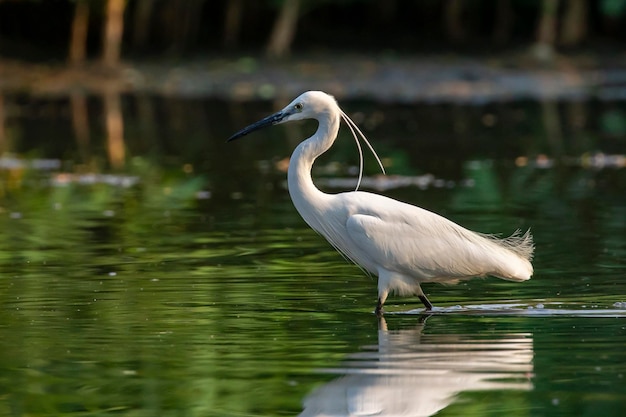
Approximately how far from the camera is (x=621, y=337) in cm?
908

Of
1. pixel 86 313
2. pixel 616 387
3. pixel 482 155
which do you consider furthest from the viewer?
pixel 482 155

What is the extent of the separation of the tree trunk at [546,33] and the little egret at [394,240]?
35722 millimetres

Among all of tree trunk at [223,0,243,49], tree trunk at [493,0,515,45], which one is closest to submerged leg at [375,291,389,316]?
tree trunk at [223,0,243,49]

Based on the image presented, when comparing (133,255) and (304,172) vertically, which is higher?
(304,172)

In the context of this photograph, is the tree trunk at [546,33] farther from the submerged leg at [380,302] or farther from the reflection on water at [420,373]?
the reflection on water at [420,373]

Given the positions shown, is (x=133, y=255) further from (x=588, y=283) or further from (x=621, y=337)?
(x=621, y=337)

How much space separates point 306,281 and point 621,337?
3.20 metres

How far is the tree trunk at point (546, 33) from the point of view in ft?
151

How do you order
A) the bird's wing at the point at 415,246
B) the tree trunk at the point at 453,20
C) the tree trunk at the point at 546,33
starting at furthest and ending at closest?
the tree trunk at the point at 453,20 → the tree trunk at the point at 546,33 → the bird's wing at the point at 415,246

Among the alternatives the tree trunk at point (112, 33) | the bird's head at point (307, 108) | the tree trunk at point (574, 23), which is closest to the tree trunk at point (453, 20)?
the tree trunk at point (574, 23)

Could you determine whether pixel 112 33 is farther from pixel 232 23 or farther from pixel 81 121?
pixel 81 121

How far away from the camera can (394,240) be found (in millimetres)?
10133

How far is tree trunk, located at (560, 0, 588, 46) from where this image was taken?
50.2 meters

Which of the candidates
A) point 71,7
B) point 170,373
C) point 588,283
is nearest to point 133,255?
point 588,283
